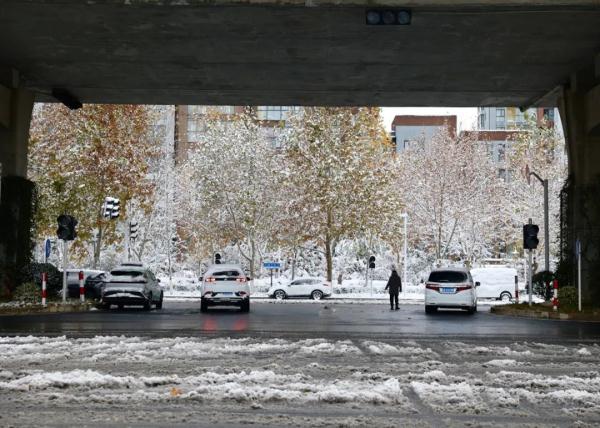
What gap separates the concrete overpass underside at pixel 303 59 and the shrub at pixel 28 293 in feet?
5.25

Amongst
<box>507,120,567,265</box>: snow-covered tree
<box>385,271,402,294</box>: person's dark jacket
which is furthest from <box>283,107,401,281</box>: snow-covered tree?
<box>385,271,402,294</box>: person's dark jacket

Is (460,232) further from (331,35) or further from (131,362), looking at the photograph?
(131,362)

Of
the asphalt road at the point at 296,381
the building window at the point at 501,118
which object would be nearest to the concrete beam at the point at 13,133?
the asphalt road at the point at 296,381

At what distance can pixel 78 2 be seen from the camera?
18.7 metres

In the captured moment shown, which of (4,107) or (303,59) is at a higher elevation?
(303,59)

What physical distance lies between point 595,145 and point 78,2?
18.1 meters

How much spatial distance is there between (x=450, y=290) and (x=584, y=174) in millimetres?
6122

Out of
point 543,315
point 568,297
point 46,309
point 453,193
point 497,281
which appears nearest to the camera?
point 46,309

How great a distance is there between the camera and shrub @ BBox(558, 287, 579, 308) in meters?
27.9

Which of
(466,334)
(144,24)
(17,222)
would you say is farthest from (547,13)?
(17,222)

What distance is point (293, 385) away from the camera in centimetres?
884

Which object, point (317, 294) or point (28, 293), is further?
point (317, 294)

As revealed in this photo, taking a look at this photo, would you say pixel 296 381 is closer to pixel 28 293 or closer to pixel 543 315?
pixel 543 315

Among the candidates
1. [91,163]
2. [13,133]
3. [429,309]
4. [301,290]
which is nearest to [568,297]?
[429,309]
